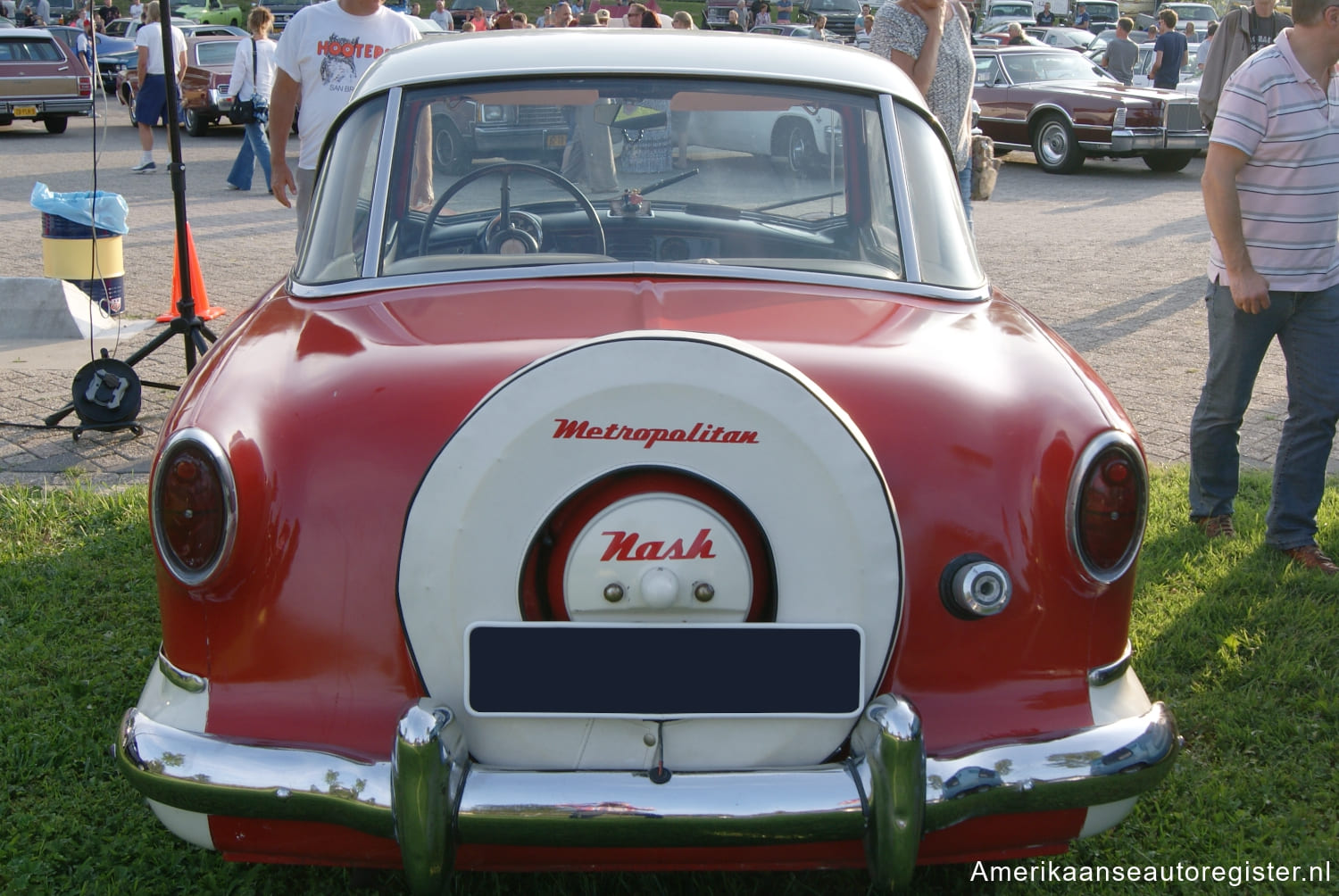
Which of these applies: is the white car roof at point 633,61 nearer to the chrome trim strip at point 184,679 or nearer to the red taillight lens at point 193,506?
the red taillight lens at point 193,506

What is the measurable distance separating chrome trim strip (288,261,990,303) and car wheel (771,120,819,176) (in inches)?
20.7

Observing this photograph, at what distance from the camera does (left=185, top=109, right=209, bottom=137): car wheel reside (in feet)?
62.8

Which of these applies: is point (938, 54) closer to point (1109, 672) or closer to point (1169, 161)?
point (1109, 672)

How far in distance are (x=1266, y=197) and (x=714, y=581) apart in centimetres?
300

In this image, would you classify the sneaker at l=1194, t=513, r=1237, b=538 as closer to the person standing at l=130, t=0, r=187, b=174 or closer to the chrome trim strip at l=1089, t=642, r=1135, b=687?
the chrome trim strip at l=1089, t=642, r=1135, b=687

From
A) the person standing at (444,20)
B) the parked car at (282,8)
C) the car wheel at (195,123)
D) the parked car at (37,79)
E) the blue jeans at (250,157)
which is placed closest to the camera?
the blue jeans at (250,157)

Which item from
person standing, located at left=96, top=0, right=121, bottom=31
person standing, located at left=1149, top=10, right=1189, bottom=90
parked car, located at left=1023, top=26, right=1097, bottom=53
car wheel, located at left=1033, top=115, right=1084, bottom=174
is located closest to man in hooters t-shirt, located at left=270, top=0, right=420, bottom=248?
car wheel, located at left=1033, top=115, right=1084, bottom=174

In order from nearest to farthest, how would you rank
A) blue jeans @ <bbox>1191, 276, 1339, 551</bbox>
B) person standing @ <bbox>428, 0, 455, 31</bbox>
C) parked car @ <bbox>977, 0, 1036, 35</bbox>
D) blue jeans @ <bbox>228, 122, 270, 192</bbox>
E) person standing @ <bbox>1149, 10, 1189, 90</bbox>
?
blue jeans @ <bbox>1191, 276, 1339, 551</bbox>, blue jeans @ <bbox>228, 122, 270, 192</bbox>, person standing @ <bbox>1149, 10, 1189, 90</bbox>, person standing @ <bbox>428, 0, 455, 31</bbox>, parked car @ <bbox>977, 0, 1036, 35</bbox>

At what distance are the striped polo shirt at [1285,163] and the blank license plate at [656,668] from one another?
9.25 ft

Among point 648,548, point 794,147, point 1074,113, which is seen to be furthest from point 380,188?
point 1074,113

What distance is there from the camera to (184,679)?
7.19 ft

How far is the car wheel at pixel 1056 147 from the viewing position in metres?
15.5

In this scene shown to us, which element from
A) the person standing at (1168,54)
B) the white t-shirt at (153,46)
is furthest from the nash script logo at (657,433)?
the person standing at (1168,54)

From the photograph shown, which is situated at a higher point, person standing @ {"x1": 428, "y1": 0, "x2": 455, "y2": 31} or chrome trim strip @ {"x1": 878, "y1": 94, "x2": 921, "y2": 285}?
person standing @ {"x1": 428, "y1": 0, "x2": 455, "y2": 31}
